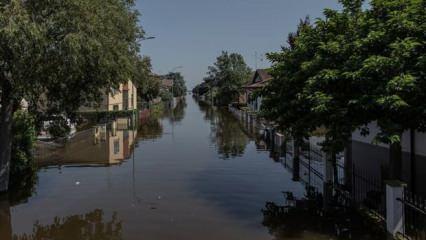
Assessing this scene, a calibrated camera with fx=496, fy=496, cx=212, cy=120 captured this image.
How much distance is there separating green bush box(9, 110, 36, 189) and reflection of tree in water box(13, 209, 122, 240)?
5.20 m

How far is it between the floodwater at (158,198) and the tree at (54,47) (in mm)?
3091

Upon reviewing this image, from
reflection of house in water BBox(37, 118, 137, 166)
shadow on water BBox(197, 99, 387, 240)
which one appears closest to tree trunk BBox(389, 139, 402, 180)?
shadow on water BBox(197, 99, 387, 240)

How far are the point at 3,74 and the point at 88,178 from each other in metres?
6.28

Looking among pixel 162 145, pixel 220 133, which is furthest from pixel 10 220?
pixel 220 133

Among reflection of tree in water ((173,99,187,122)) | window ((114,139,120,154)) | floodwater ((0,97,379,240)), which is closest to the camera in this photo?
floodwater ((0,97,379,240))

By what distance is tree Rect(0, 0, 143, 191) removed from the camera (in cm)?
1066

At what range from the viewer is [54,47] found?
37.7 ft

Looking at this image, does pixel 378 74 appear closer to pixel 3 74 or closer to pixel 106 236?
pixel 106 236

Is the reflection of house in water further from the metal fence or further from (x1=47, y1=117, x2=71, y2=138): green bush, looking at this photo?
the metal fence

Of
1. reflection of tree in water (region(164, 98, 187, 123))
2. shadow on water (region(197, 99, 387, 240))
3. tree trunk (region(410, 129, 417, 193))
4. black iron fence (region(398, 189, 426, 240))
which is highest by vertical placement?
reflection of tree in water (region(164, 98, 187, 123))

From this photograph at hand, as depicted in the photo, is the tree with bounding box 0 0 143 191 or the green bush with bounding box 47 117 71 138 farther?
the green bush with bounding box 47 117 71 138

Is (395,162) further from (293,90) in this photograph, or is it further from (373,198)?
(293,90)

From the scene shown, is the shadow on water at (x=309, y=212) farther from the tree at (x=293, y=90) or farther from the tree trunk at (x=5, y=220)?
the tree trunk at (x=5, y=220)

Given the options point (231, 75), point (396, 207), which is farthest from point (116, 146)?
point (231, 75)
